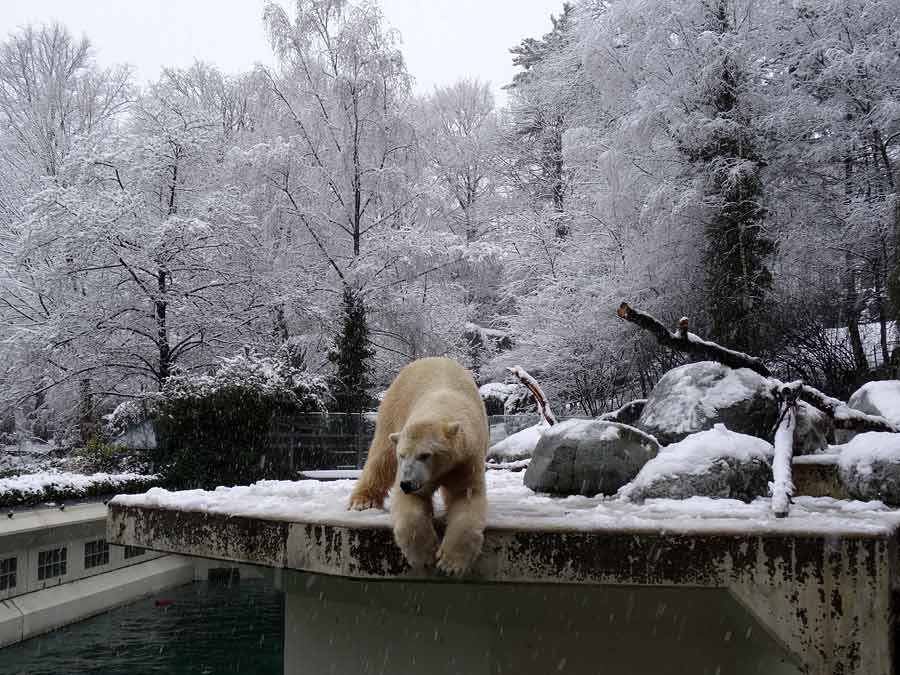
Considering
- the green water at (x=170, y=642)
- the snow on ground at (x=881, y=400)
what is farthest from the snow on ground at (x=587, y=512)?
the green water at (x=170, y=642)

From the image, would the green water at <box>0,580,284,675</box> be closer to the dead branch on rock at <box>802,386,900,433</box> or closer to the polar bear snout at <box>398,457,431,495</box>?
the dead branch on rock at <box>802,386,900,433</box>

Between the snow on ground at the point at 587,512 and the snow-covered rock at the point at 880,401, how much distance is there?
1.94 meters

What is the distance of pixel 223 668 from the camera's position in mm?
8188

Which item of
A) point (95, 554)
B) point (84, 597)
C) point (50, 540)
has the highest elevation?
point (50, 540)

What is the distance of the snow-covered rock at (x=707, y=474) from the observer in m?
4.04

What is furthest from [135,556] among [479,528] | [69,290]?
[479,528]

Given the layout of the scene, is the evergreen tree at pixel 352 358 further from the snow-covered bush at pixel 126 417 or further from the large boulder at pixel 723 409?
the large boulder at pixel 723 409

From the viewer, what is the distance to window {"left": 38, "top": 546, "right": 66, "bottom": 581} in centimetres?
944

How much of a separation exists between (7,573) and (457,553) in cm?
831

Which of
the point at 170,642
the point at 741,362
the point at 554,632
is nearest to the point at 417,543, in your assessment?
the point at 554,632

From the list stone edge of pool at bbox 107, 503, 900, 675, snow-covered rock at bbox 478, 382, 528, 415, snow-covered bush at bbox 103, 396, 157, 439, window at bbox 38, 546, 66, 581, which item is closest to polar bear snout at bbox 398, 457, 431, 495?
stone edge of pool at bbox 107, 503, 900, 675

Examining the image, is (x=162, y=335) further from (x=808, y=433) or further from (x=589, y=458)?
(x=808, y=433)

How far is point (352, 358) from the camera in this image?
645 inches

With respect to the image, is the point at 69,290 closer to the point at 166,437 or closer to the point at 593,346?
the point at 166,437
